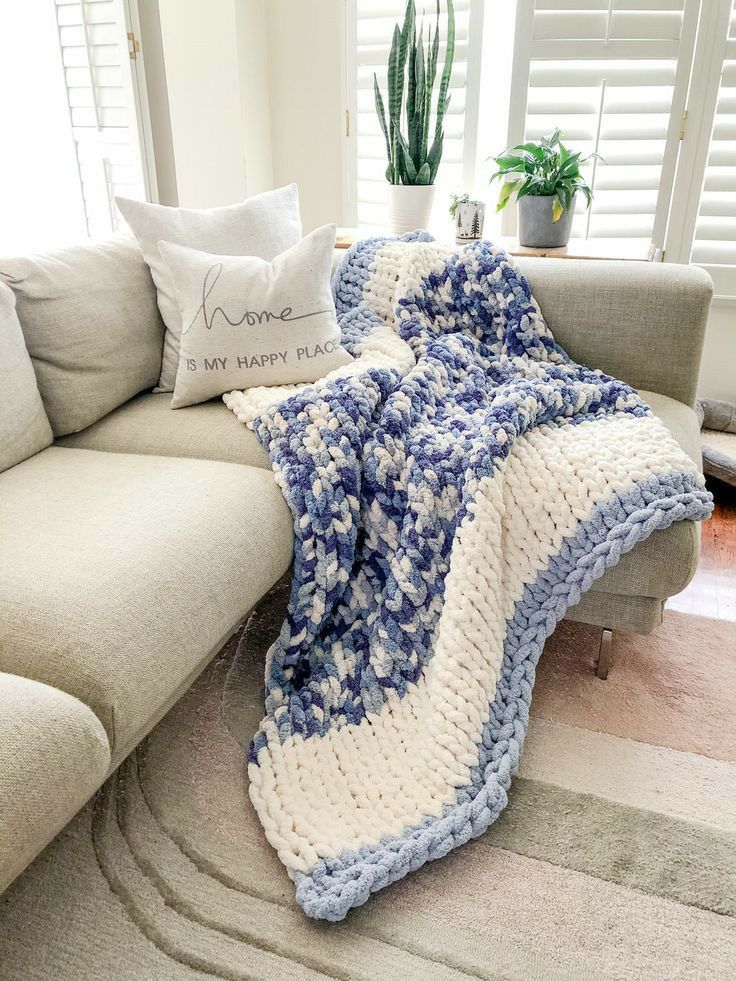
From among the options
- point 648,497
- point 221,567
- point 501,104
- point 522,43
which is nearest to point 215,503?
point 221,567

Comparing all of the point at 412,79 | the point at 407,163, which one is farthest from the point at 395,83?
the point at 407,163

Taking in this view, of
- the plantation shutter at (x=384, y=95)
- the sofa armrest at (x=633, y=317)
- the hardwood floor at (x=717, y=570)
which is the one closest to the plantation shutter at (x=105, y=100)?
the plantation shutter at (x=384, y=95)

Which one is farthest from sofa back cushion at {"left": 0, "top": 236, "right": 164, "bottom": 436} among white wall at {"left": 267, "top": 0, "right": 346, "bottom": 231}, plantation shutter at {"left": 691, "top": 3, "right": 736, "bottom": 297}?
plantation shutter at {"left": 691, "top": 3, "right": 736, "bottom": 297}

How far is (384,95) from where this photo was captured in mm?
2693

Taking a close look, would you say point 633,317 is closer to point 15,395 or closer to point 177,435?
point 177,435

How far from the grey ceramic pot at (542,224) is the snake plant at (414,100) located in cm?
37

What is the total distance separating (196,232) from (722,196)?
5.54 ft

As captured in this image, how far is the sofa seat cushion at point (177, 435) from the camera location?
1.50 meters

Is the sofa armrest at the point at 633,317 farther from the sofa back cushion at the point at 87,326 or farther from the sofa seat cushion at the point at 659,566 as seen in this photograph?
the sofa back cushion at the point at 87,326

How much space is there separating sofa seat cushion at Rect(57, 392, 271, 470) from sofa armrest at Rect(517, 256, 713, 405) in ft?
2.48

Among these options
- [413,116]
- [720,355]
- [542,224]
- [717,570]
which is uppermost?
[413,116]

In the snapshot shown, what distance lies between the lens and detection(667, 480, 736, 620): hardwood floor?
1.72 metres

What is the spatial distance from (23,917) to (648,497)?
1.09 m

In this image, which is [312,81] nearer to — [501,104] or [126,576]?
[501,104]
